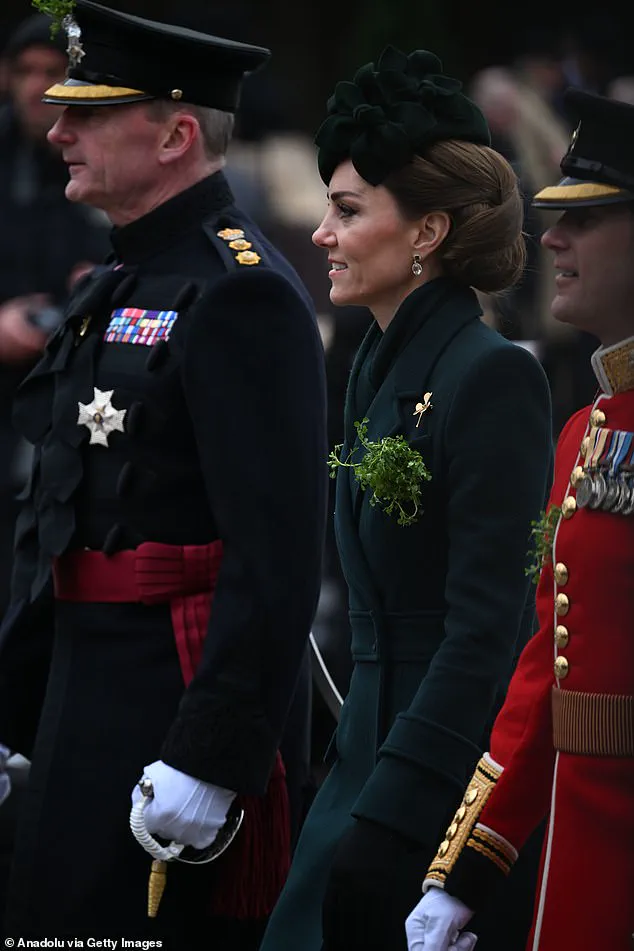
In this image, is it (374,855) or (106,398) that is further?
(106,398)

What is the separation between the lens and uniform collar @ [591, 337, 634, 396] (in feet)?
9.18

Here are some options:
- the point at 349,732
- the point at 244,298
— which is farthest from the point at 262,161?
the point at 349,732

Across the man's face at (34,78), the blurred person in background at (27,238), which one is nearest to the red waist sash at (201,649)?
the blurred person in background at (27,238)

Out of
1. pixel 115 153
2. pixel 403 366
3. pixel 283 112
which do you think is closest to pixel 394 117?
pixel 403 366

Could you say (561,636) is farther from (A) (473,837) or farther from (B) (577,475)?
(A) (473,837)

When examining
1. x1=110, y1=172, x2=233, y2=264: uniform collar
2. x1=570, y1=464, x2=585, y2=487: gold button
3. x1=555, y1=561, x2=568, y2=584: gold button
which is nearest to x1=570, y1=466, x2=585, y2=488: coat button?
x1=570, y1=464, x2=585, y2=487: gold button

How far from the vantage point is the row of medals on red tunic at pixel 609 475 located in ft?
9.20

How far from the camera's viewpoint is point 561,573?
114 inches

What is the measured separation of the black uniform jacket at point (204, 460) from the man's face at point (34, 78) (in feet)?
6.17

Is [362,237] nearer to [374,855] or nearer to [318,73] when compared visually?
[374,855]

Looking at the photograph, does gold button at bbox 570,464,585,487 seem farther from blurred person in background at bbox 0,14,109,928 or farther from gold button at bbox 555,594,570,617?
blurred person in background at bbox 0,14,109,928

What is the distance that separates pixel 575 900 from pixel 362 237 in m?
1.24

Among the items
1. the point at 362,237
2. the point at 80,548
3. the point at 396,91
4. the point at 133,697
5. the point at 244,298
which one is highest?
the point at 396,91

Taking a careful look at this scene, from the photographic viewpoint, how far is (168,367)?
3857mm
